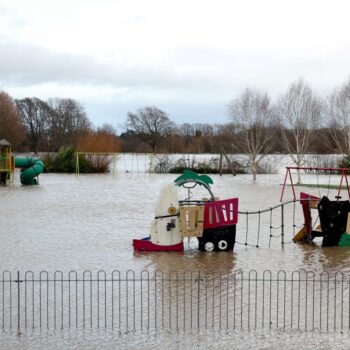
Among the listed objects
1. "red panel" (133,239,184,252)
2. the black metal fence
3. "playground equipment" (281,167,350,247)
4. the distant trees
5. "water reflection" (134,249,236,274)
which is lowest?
the black metal fence

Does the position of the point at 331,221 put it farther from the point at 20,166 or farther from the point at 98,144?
the point at 98,144

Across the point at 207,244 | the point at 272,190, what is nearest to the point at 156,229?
the point at 207,244

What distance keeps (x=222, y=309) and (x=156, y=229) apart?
232 inches

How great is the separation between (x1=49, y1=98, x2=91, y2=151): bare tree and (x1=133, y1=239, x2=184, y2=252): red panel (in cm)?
8333

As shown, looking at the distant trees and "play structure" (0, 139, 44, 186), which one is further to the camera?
the distant trees

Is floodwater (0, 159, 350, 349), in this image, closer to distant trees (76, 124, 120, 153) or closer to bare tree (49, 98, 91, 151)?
distant trees (76, 124, 120, 153)

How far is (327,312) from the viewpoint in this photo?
430 inches

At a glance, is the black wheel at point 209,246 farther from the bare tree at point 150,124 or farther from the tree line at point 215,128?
the bare tree at point 150,124

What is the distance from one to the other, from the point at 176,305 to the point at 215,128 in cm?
9665

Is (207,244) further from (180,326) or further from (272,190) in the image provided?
(272,190)

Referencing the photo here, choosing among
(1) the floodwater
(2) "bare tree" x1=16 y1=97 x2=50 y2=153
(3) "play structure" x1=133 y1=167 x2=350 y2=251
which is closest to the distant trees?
(1) the floodwater

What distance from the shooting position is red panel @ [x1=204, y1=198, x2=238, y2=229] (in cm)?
1630

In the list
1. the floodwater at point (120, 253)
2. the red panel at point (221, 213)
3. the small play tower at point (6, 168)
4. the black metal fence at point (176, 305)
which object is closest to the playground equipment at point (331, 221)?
the floodwater at point (120, 253)

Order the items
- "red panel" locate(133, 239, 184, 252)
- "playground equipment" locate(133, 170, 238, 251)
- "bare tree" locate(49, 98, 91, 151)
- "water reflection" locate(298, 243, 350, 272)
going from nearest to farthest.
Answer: "water reflection" locate(298, 243, 350, 272), "playground equipment" locate(133, 170, 238, 251), "red panel" locate(133, 239, 184, 252), "bare tree" locate(49, 98, 91, 151)
